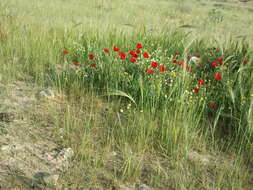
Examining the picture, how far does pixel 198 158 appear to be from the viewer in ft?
5.31

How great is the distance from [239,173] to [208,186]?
0.22m

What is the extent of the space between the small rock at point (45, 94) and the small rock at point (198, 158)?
1335mm

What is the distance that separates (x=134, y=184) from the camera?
139 cm

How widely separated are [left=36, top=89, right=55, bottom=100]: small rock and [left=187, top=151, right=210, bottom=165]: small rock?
1.33 metres

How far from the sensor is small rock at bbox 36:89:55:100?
2215 millimetres

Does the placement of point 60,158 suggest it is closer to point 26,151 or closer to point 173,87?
point 26,151

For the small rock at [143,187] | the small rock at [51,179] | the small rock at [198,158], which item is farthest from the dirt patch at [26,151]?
the small rock at [198,158]

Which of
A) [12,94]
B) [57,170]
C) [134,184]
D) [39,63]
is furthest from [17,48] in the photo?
[134,184]

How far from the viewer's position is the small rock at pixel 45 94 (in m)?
2.21

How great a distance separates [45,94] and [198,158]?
144cm

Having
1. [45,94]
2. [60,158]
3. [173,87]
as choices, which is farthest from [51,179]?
[173,87]

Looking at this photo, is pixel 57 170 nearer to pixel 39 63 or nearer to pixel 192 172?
pixel 192 172

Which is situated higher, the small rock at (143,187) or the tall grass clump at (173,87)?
the tall grass clump at (173,87)

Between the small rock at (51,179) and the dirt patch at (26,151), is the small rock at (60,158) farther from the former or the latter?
the small rock at (51,179)
